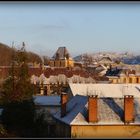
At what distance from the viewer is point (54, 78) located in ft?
203

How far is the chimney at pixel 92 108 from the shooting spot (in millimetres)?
23327

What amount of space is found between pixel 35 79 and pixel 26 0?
5437cm

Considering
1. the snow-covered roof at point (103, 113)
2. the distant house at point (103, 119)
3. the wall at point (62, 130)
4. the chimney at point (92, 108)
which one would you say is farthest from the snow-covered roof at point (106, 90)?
the chimney at point (92, 108)

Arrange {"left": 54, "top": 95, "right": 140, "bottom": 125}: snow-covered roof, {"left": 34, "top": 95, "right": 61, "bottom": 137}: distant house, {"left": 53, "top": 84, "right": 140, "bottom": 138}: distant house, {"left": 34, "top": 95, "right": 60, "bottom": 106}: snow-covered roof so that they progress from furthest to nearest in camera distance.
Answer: {"left": 34, "top": 95, "right": 60, "bottom": 106}: snow-covered roof < {"left": 34, "top": 95, "right": 61, "bottom": 137}: distant house < {"left": 54, "top": 95, "right": 140, "bottom": 125}: snow-covered roof < {"left": 53, "top": 84, "right": 140, "bottom": 138}: distant house

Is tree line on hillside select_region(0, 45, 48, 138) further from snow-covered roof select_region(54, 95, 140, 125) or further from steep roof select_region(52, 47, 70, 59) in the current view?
steep roof select_region(52, 47, 70, 59)

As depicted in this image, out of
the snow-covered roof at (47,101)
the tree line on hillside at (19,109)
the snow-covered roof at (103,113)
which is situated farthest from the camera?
the snow-covered roof at (47,101)

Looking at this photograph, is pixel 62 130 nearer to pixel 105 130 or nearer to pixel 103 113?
pixel 103 113

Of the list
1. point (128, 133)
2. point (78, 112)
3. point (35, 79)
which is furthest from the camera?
point (35, 79)

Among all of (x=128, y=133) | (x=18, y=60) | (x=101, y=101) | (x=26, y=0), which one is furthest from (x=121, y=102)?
(x=26, y=0)

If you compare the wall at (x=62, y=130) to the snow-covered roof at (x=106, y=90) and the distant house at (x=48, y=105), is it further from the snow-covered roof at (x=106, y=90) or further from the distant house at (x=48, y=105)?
the snow-covered roof at (x=106, y=90)

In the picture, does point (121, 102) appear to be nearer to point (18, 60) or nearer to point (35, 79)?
point (18, 60)

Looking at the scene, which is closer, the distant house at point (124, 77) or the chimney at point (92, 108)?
the chimney at point (92, 108)

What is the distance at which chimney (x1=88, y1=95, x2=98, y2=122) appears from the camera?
23.3 meters

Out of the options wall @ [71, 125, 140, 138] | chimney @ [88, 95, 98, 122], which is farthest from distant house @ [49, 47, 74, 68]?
wall @ [71, 125, 140, 138]
